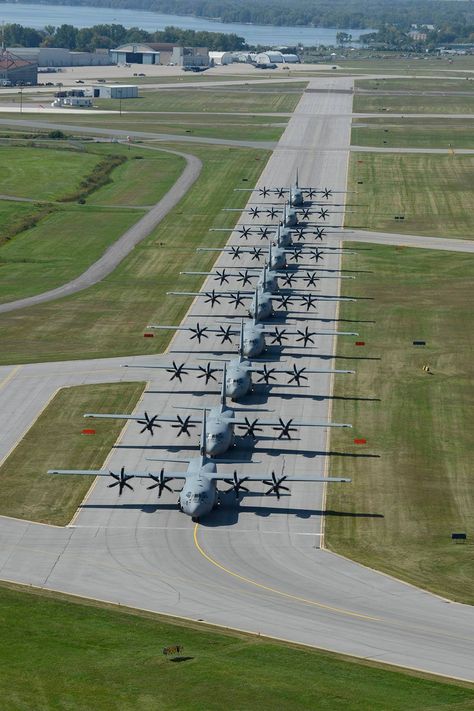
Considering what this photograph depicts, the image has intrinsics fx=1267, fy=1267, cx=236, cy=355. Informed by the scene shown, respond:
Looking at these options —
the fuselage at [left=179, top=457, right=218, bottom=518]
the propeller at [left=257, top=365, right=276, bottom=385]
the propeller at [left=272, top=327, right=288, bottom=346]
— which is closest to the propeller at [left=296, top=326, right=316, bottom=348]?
the propeller at [left=272, top=327, right=288, bottom=346]

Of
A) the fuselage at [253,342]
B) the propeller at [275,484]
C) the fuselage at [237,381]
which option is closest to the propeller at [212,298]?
the fuselage at [253,342]

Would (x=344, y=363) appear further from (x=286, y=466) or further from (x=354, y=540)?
(x=354, y=540)

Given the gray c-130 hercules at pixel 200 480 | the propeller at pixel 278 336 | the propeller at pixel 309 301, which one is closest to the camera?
the gray c-130 hercules at pixel 200 480

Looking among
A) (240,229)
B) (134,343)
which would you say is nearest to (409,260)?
(240,229)

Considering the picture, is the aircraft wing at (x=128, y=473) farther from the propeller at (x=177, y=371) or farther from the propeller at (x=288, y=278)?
the propeller at (x=288, y=278)

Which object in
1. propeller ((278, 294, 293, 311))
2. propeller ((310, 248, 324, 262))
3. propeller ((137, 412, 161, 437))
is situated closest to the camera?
propeller ((137, 412, 161, 437))

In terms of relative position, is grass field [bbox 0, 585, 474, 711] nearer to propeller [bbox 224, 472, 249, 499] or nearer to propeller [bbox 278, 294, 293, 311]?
propeller [bbox 224, 472, 249, 499]

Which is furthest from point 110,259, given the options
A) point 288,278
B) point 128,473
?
point 128,473
